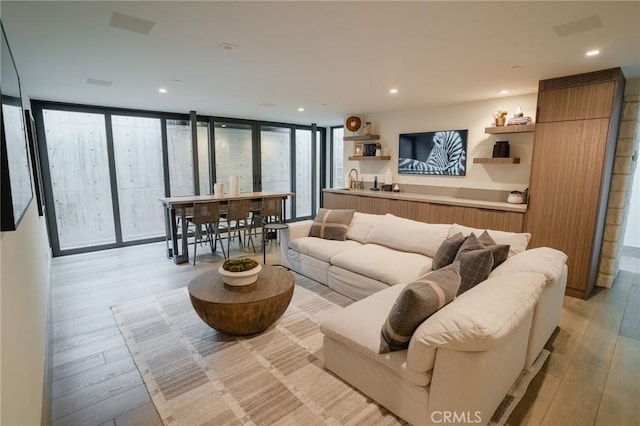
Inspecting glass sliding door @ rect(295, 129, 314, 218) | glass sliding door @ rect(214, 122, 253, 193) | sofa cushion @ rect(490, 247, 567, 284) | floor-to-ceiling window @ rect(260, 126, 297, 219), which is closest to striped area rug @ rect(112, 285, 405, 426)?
sofa cushion @ rect(490, 247, 567, 284)

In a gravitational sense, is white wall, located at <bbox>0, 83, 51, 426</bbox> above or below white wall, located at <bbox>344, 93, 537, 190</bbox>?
below

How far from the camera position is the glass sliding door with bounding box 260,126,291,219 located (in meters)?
7.33

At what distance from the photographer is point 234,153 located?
6.87m

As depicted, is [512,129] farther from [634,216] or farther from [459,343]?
[459,343]

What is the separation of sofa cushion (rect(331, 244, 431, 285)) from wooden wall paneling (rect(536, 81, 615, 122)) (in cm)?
222

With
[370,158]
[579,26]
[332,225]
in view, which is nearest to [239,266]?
[332,225]

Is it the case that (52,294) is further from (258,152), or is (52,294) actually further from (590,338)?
(590,338)

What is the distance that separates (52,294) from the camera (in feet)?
11.9

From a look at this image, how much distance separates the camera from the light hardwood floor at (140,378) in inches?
76.0

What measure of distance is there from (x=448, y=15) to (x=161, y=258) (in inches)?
192

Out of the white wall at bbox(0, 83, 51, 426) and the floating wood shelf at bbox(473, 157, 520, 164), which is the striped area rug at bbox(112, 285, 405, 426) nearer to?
the white wall at bbox(0, 83, 51, 426)

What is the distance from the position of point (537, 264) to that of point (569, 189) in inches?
74.8

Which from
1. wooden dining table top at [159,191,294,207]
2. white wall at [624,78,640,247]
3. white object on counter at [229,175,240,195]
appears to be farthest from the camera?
white object on counter at [229,175,240,195]

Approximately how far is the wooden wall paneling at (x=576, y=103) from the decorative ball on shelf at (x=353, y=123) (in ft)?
10.3
